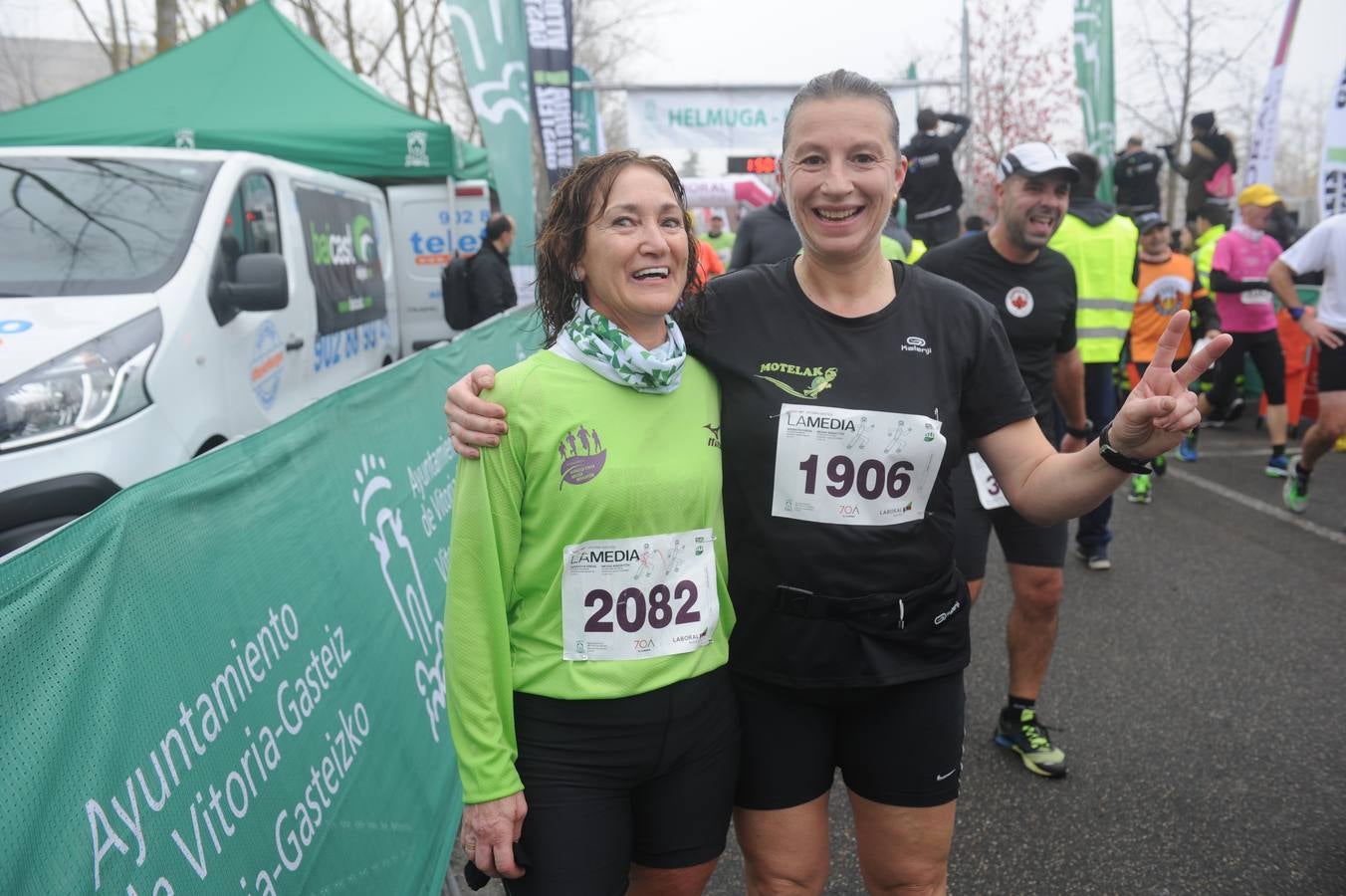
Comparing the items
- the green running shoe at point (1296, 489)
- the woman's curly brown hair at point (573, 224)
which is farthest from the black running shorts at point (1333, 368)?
the woman's curly brown hair at point (573, 224)

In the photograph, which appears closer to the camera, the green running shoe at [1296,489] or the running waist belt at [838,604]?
the running waist belt at [838,604]

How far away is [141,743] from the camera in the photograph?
1.55 m

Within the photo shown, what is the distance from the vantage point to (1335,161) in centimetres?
647

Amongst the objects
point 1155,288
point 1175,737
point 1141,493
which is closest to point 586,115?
point 1155,288

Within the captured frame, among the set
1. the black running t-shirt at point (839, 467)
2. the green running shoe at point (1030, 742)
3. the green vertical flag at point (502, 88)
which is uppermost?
the green vertical flag at point (502, 88)

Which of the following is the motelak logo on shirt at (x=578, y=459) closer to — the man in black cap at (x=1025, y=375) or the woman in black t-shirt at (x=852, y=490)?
the woman in black t-shirt at (x=852, y=490)

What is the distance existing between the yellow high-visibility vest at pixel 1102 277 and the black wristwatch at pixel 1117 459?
2.91 m

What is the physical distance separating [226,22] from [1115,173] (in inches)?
415

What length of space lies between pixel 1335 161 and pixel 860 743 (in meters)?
6.69

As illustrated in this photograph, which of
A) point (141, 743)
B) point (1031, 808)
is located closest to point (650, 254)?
point (141, 743)

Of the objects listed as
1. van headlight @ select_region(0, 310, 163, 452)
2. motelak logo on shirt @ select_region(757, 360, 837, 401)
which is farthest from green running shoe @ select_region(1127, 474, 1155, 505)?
van headlight @ select_region(0, 310, 163, 452)

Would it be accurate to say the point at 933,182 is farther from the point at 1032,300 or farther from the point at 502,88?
the point at 1032,300

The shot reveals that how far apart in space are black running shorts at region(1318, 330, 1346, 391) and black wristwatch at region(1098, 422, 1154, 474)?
4774 mm

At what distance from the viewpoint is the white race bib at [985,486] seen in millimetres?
3170
